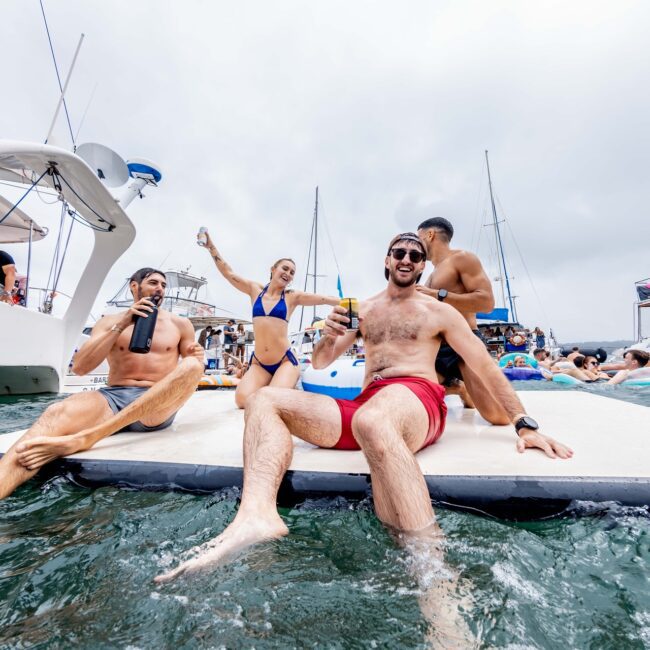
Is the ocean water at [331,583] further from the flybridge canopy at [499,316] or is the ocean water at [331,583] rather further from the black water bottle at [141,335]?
the flybridge canopy at [499,316]

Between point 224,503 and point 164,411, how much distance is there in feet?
4.08

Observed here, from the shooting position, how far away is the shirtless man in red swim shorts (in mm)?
1417

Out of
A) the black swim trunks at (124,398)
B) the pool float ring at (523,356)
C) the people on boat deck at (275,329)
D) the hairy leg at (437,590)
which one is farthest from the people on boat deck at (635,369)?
the black swim trunks at (124,398)

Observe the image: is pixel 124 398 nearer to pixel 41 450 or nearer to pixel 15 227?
pixel 41 450

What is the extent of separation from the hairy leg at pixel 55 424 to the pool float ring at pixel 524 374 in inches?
398

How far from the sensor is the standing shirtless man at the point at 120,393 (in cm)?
195

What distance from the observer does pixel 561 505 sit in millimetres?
1579

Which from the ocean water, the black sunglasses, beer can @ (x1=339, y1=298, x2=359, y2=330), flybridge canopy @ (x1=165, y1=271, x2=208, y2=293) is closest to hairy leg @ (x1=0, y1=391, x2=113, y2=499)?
the ocean water

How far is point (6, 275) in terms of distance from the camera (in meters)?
5.99

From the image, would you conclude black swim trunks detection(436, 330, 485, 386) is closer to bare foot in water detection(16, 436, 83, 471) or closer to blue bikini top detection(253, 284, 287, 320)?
blue bikini top detection(253, 284, 287, 320)

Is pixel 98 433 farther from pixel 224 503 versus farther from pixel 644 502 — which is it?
pixel 644 502

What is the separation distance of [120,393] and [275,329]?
1808 mm

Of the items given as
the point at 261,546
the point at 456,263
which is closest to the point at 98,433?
the point at 261,546

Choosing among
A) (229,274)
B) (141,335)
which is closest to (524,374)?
(229,274)
